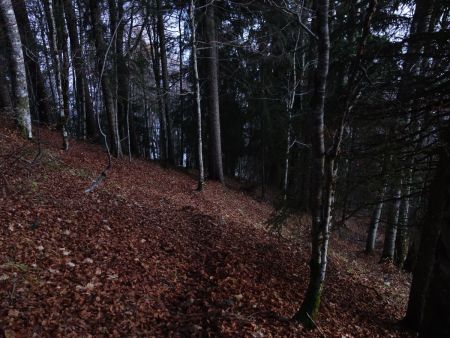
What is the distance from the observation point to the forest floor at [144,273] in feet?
13.5

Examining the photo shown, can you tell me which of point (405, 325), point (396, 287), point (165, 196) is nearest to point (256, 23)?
point (165, 196)

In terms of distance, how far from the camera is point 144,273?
5.31 m

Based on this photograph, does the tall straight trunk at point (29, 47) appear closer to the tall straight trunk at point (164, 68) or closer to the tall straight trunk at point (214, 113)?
the tall straight trunk at point (164, 68)

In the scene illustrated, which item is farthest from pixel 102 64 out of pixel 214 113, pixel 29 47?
pixel 214 113

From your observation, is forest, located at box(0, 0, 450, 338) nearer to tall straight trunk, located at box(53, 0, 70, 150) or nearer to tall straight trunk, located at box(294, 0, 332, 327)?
tall straight trunk, located at box(294, 0, 332, 327)

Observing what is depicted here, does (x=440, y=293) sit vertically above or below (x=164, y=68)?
below

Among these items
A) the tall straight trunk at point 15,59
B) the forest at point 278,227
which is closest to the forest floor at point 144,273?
the forest at point 278,227

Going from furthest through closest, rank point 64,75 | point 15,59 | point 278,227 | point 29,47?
1. point 29,47
2. point 64,75
3. point 15,59
4. point 278,227

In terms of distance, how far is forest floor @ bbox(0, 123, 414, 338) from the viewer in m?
4.12

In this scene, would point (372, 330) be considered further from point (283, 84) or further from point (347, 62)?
point (283, 84)

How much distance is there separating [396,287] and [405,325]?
329 centimetres

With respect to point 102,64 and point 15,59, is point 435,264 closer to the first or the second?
point 15,59

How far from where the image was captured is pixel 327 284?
6.50m

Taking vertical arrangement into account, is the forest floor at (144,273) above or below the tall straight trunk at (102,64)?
below
